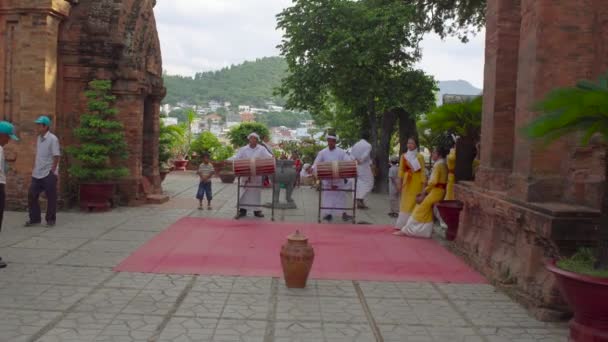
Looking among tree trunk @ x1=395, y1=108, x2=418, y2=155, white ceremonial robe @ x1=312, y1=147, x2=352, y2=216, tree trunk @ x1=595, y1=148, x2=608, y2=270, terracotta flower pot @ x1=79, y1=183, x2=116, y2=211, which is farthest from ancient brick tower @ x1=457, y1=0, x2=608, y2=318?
tree trunk @ x1=395, y1=108, x2=418, y2=155

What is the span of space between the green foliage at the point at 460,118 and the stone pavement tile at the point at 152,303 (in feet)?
17.3

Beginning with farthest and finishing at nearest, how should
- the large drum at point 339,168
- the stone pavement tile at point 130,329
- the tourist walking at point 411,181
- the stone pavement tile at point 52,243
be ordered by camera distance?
the large drum at point 339,168 → the tourist walking at point 411,181 → the stone pavement tile at point 52,243 → the stone pavement tile at point 130,329

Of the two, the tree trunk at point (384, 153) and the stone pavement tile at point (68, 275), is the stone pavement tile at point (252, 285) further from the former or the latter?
the tree trunk at point (384, 153)

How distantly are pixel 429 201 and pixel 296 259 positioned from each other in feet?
14.1

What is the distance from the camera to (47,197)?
9883mm

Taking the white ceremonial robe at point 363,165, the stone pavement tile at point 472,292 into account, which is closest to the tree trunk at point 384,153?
the white ceremonial robe at point 363,165

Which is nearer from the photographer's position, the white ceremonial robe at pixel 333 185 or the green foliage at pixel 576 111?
the green foliage at pixel 576 111

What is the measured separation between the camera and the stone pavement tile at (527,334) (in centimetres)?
501

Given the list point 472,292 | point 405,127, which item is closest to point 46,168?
point 472,292

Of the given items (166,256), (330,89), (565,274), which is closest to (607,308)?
(565,274)

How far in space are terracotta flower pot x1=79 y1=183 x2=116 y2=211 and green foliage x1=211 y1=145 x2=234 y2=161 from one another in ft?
48.8

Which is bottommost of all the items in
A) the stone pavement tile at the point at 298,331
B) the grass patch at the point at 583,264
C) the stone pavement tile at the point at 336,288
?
the stone pavement tile at the point at 298,331

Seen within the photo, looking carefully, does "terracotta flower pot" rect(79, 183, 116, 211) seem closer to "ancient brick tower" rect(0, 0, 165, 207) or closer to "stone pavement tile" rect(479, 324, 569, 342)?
"ancient brick tower" rect(0, 0, 165, 207)

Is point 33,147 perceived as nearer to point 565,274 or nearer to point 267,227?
point 267,227
